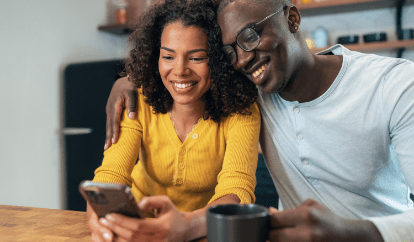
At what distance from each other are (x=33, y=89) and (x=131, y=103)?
132cm

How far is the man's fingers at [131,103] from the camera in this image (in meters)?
1.10

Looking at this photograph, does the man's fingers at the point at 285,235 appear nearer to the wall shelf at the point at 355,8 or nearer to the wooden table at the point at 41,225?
the wooden table at the point at 41,225

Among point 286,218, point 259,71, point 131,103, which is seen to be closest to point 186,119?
point 131,103

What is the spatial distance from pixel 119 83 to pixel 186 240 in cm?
70

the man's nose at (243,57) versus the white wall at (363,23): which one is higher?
the white wall at (363,23)

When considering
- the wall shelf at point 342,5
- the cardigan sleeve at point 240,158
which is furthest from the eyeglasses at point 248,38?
the wall shelf at point 342,5

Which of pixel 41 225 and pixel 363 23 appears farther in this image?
pixel 363 23

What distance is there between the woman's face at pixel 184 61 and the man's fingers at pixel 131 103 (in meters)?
0.13

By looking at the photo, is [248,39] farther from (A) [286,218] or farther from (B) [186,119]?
(A) [286,218]

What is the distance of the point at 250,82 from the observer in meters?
1.12

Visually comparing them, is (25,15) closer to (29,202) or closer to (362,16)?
(29,202)

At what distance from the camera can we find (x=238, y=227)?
47 centimetres

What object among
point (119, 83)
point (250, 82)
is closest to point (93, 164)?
point (119, 83)

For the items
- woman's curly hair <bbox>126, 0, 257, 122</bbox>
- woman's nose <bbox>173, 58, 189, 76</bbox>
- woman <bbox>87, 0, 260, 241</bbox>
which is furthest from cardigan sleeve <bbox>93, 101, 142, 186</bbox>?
woman's nose <bbox>173, 58, 189, 76</bbox>
